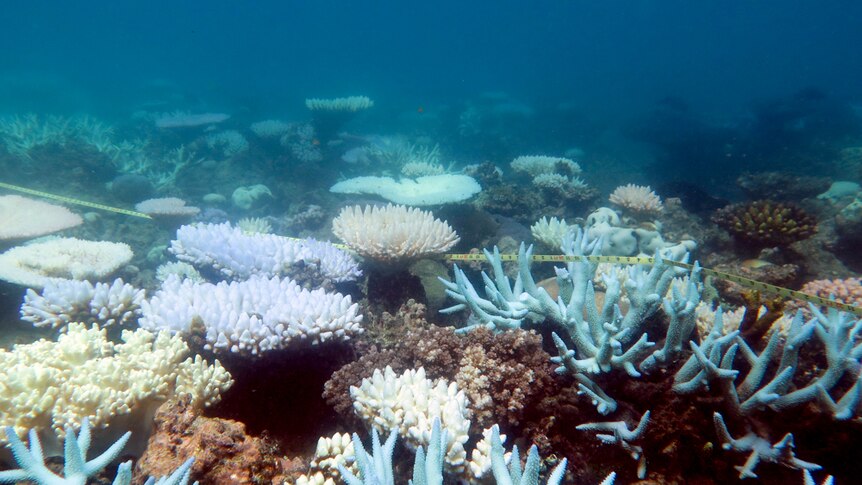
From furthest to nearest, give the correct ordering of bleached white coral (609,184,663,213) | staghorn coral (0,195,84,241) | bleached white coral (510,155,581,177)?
bleached white coral (510,155,581,177), bleached white coral (609,184,663,213), staghorn coral (0,195,84,241)

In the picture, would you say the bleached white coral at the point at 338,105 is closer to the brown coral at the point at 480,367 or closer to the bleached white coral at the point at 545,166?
the bleached white coral at the point at 545,166

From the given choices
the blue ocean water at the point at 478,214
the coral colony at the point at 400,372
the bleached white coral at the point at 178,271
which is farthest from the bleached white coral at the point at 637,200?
the bleached white coral at the point at 178,271

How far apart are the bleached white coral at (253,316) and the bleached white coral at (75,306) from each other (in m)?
0.60

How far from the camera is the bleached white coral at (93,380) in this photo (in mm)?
2148

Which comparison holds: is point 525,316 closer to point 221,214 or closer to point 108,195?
point 221,214

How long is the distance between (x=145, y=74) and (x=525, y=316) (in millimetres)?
68702

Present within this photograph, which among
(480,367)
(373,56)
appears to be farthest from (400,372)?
(373,56)

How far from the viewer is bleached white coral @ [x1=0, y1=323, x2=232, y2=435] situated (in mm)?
2148

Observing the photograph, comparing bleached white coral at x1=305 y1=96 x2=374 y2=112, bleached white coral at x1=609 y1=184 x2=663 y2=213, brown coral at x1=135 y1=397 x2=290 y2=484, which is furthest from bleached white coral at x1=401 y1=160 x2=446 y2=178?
brown coral at x1=135 y1=397 x2=290 y2=484

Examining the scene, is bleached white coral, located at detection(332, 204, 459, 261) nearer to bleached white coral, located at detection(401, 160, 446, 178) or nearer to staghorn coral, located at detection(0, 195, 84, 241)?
staghorn coral, located at detection(0, 195, 84, 241)

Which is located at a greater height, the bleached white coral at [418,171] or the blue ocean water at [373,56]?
the blue ocean water at [373,56]

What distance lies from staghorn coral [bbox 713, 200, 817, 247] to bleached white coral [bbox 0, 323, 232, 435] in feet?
24.4

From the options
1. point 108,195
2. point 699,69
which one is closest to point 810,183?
point 108,195

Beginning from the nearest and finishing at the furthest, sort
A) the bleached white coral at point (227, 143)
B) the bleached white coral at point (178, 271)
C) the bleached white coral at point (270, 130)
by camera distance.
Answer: the bleached white coral at point (178, 271), the bleached white coral at point (270, 130), the bleached white coral at point (227, 143)
